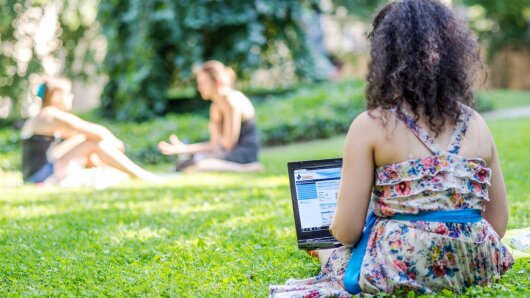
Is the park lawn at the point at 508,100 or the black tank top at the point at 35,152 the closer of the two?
the black tank top at the point at 35,152

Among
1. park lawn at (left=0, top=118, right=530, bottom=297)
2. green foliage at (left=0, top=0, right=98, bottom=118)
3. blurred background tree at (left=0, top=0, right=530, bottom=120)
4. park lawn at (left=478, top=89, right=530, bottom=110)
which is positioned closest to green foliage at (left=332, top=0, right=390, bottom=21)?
blurred background tree at (left=0, top=0, right=530, bottom=120)

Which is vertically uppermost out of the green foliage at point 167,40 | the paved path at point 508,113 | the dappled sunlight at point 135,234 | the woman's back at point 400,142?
the green foliage at point 167,40

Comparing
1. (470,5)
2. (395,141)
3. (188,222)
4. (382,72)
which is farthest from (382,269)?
(470,5)

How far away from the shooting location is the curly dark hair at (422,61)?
269 cm

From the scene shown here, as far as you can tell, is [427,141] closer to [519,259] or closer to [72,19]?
[519,259]

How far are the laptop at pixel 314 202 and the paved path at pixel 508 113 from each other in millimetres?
10023

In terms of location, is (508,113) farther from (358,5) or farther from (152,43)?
(152,43)

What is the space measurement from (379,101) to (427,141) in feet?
0.78

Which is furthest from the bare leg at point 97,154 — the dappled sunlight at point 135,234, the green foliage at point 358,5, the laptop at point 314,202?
the green foliage at point 358,5

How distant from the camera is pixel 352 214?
2.77m

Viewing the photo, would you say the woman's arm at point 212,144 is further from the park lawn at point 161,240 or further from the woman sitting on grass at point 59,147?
the park lawn at point 161,240

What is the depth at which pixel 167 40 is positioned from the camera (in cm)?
1384

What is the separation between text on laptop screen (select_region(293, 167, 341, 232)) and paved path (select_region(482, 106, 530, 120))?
32.9 feet

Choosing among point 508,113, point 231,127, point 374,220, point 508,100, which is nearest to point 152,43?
point 231,127
